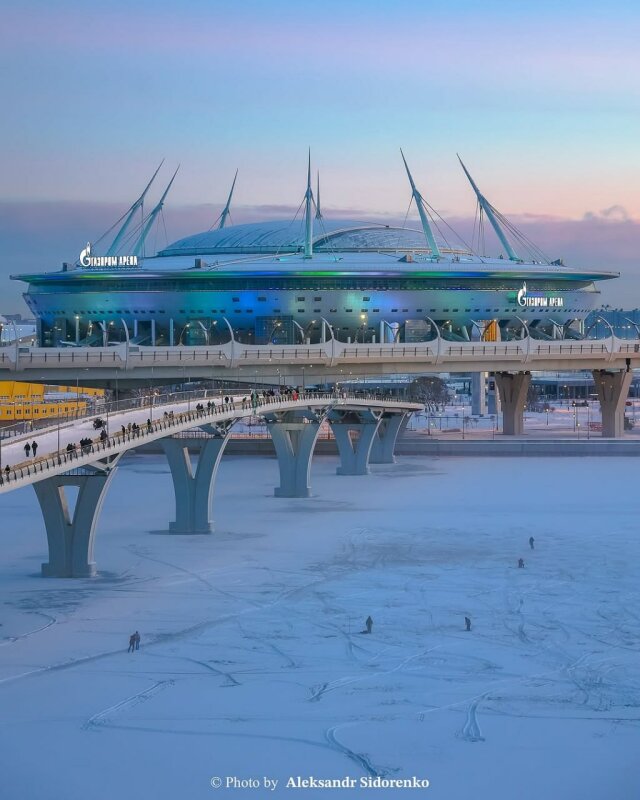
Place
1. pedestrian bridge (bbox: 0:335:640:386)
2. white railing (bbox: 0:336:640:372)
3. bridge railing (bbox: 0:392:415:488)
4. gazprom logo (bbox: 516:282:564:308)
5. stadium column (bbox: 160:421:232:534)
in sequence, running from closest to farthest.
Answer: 1. bridge railing (bbox: 0:392:415:488)
2. stadium column (bbox: 160:421:232:534)
3. white railing (bbox: 0:336:640:372)
4. pedestrian bridge (bbox: 0:335:640:386)
5. gazprom logo (bbox: 516:282:564:308)

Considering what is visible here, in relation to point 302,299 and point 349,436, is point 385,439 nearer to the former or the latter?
point 349,436

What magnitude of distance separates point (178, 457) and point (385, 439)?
47672mm

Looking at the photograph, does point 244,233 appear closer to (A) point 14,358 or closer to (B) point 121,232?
(B) point 121,232

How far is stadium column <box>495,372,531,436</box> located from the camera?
126312 millimetres

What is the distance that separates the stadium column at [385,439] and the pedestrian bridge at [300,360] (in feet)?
29.6

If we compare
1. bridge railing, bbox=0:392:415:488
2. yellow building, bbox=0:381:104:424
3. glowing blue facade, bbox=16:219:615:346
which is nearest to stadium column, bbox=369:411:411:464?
yellow building, bbox=0:381:104:424

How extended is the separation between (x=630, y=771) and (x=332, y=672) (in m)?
8.79

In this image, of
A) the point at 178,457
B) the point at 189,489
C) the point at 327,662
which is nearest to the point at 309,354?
the point at 178,457

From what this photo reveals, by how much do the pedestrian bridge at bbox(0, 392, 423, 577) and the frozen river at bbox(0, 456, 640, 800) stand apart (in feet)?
5.44

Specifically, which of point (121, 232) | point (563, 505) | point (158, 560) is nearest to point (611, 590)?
point (158, 560)

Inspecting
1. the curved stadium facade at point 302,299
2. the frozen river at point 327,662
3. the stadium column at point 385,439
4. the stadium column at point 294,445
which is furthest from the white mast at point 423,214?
the frozen river at point 327,662

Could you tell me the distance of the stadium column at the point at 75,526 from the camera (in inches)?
1834

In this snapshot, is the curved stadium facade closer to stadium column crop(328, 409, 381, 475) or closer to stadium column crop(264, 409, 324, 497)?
stadium column crop(328, 409, 381, 475)

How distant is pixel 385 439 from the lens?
106938mm
